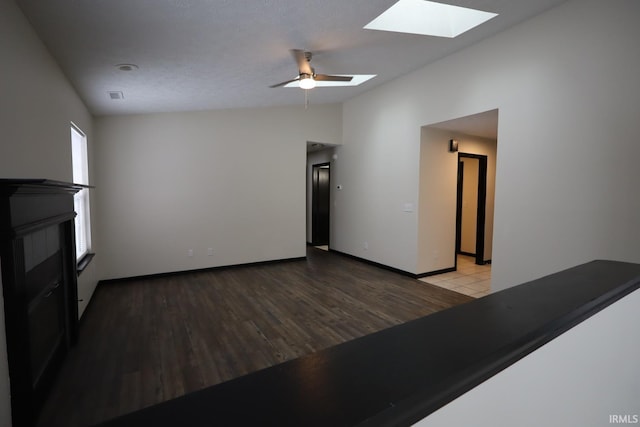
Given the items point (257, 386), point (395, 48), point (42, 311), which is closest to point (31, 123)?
point (42, 311)

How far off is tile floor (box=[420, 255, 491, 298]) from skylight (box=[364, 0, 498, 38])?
3218 millimetres

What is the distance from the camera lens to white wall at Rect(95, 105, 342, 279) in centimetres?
466

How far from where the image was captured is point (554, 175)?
3.13m

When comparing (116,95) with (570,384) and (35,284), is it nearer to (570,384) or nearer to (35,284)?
(35,284)

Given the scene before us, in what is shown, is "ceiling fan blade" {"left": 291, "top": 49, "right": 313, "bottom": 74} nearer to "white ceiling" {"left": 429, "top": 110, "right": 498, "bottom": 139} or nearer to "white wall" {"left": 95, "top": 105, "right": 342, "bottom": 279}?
"white ceiling" {"left": 429, "top": 110, "right": 498, "bottom": 139}

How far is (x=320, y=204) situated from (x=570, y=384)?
6.88 meters

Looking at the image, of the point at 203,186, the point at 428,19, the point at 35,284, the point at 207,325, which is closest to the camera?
the point at 35,284

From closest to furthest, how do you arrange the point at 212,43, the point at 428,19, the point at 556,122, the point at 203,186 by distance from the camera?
the point at 212,43 < the point at 556,122 < the point at 428,19 < the point at 203,186

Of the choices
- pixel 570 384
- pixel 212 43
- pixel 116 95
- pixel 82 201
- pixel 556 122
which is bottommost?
pixel 570 384

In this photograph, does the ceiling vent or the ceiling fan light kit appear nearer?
the ceiling fan light kit

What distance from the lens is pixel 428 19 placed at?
3422 millimetres

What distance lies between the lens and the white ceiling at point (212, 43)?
2189 mm

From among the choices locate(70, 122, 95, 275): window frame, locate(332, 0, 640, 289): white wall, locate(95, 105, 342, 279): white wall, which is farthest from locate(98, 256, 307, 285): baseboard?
locate(332, 0, 640, 289): white wall

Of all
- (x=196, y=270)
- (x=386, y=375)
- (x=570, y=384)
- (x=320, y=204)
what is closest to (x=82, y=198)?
(x=196, y=270)
